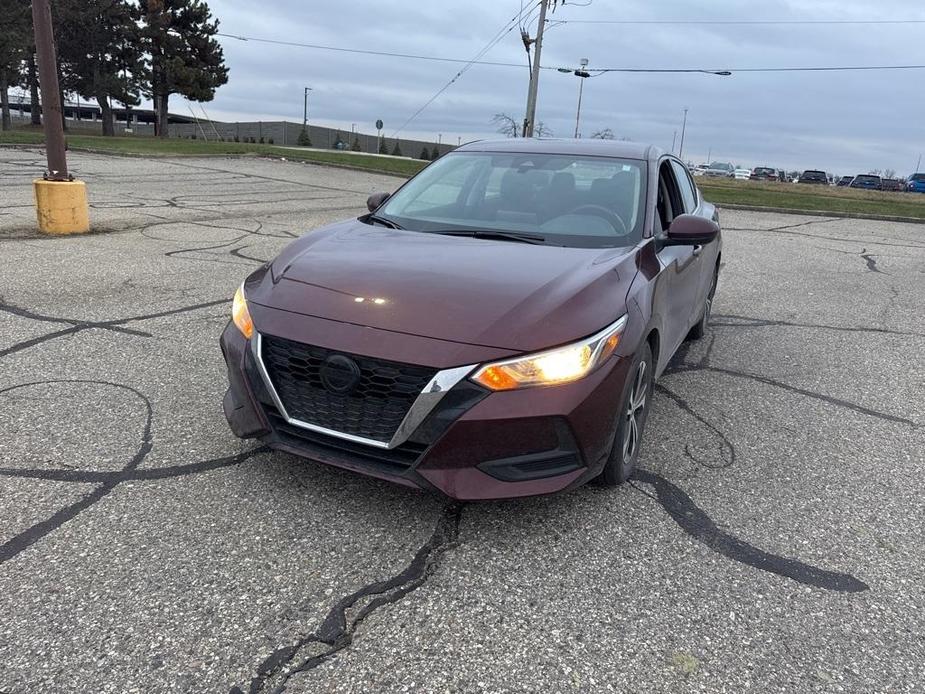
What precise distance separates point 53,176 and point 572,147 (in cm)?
718

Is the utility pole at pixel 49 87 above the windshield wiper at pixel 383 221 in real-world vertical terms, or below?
above

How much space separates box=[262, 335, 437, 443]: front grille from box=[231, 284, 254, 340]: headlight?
14 centimetres

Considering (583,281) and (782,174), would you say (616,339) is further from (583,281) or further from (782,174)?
(782,174)

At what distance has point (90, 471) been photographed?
3.16 metres

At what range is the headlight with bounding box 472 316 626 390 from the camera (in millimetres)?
2582

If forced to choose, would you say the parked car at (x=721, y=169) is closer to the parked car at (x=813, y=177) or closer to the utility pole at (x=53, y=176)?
the parked car at (x=813, y=177)

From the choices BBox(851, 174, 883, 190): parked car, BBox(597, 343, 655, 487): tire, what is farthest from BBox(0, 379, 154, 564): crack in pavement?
BBox(851, 174, 883, 190): parked car

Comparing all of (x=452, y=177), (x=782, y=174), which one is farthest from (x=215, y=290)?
(x=782, y=174)

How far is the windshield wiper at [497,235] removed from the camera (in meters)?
3.65

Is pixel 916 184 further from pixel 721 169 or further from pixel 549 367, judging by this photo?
pixel 549 367

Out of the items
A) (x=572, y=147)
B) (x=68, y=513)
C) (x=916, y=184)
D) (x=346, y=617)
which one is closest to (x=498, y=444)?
(x=346, y=617)

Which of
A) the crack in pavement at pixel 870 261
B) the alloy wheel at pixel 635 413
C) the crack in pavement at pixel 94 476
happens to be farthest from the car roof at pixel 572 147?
the crack in pavement at pixel 870 261

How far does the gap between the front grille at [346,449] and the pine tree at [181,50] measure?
46.3m

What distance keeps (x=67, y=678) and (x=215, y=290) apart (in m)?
4.85
